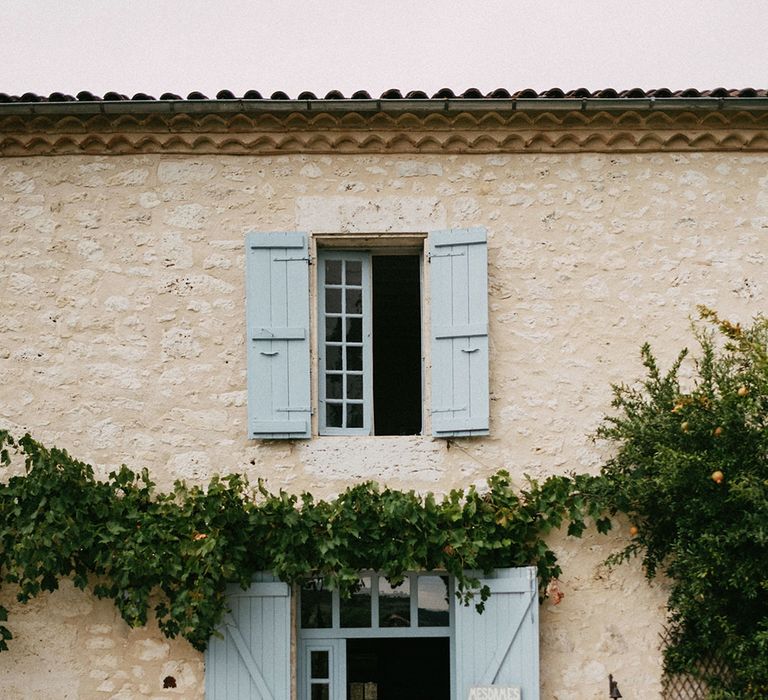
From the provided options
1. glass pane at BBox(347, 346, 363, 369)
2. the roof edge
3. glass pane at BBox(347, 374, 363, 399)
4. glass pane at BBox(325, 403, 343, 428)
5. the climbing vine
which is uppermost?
the roof edge

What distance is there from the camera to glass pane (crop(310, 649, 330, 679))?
721 centimetres

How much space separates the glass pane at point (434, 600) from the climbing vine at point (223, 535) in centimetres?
42

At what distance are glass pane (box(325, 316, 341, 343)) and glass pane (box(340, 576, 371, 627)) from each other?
170 cm

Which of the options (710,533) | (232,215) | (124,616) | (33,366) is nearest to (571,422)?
(710,533)

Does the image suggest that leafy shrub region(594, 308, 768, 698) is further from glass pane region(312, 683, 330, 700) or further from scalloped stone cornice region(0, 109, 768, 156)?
glass pane region(312, 683, 330, 700)

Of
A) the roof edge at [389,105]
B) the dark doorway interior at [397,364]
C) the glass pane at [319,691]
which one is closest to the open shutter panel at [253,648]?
the glass pane at [319,691]

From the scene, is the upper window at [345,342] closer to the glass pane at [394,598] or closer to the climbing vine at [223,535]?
the climbing vine at [223,535]

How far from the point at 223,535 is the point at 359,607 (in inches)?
46.7

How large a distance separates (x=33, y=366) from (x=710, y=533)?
463cm

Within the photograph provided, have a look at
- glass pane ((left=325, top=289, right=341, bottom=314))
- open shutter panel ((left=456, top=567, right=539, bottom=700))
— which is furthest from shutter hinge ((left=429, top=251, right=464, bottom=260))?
open shutter panel ((left=456, top=567, right=539, bottom=700))

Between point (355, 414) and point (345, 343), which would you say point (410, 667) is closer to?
point (355, 414)

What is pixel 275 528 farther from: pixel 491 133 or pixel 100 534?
pixel 491 133

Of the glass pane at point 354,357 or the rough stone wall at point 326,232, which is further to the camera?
the glass pane at point 354,357

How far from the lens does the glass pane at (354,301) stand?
764cm
